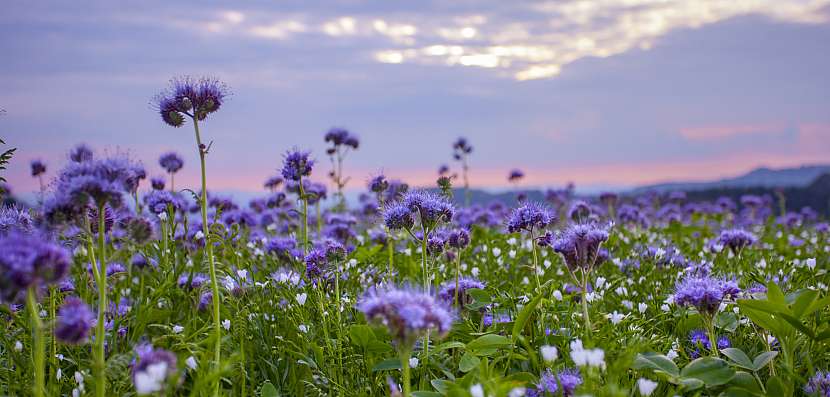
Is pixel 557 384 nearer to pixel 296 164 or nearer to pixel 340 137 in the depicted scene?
pixel 296 164

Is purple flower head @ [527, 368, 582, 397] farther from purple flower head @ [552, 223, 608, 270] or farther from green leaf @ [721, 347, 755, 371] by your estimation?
green leaf @ [721, 347, 755, 371]

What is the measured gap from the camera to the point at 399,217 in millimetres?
4520

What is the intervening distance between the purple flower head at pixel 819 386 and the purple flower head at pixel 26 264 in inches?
157

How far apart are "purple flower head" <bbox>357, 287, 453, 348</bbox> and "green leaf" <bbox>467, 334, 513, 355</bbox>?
94cm

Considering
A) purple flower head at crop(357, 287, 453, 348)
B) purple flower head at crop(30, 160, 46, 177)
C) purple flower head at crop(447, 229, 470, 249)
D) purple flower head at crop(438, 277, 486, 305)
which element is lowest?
purple flower head at crop(438, 277, 486, 305)

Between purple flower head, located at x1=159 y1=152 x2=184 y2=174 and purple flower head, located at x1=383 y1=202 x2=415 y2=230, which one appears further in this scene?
purple flower head, located at x1=159 y1=152 x2=184 y2=174

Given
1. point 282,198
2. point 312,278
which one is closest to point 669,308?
point 312,278

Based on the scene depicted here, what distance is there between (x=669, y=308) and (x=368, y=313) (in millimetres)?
3103

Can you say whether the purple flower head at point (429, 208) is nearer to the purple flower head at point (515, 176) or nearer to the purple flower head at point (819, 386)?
the purple flower head at point (819, 386)

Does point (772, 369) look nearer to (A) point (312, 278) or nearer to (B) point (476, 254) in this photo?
(A) point (312, 278)

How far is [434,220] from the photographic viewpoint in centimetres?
438

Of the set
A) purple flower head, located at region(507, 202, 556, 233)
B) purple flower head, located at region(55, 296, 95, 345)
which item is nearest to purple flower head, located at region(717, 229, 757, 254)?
purple flower head, located at region(507, 202, 556, 233)

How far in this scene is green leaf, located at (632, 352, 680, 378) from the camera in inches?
125

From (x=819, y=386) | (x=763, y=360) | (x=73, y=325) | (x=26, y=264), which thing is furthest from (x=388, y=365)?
(x=819, y=386)
